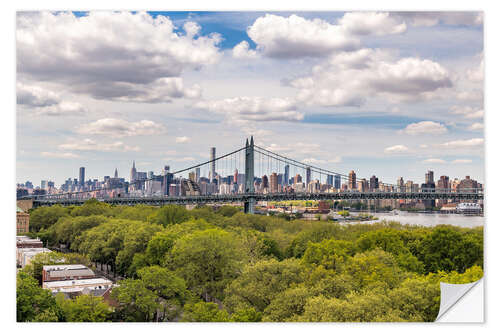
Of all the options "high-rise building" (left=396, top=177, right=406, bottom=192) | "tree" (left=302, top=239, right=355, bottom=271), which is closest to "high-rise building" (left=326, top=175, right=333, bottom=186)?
"high-rise building" (left=396, top=177, right=406, bottom=192)

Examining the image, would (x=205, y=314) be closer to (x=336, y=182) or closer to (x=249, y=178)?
(x=336, y=182)

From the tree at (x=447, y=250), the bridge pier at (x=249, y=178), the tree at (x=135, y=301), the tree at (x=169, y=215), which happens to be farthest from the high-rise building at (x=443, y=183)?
the tree at (x=169, y=215)

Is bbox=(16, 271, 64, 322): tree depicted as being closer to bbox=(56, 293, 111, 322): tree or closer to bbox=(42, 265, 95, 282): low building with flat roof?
bbox=(56, 293, 111, 322): tree

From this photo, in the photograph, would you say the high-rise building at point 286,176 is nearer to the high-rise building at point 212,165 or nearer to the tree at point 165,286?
the high-rise building at point 212,165

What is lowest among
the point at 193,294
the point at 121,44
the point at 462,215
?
the point at 193,294

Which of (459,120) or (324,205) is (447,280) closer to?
(459,120)
